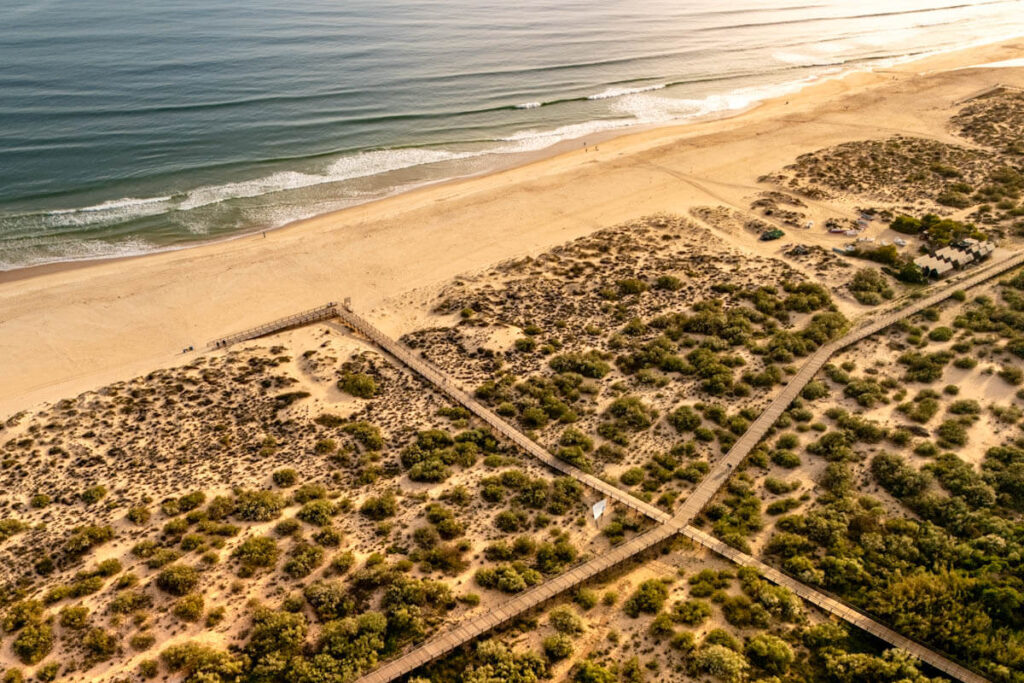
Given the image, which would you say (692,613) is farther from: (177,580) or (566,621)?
(177,580)

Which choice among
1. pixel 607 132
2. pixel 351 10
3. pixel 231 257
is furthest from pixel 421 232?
pixel 351 10

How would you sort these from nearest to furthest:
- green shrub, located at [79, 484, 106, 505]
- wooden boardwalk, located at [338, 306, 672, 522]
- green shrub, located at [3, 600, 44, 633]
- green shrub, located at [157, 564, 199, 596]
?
green shrub, located at [3, 600, 44, 633], green shrub, located at [157, 564, 199, 596], wooden boardwalk, located at [338, 306, 672, 522], green shrub, located at [79, 484, 106, 505]

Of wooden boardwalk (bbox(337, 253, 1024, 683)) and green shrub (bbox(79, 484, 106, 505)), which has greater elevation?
green shrub (bbox(79, 484, 106, 505))

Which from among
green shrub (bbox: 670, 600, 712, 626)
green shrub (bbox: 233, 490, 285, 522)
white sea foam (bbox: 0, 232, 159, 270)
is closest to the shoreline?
white sea foam (bbox: 0, 232, 159, 270)

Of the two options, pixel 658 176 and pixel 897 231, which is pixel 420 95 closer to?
pixel 658 176

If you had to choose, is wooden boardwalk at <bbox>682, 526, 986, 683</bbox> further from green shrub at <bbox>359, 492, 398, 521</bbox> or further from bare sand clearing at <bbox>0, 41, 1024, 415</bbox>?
bare sand clearing at <bbox>0, 41, 1024, 415</bbox>

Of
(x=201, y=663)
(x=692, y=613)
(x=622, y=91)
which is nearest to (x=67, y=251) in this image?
(x=201, y=663)

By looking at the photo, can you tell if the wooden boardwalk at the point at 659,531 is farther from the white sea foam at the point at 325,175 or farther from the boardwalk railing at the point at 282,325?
the white sea foam at the point at 325,175
